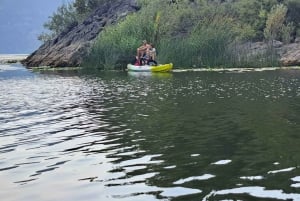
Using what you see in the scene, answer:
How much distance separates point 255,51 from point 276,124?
46.7 metres

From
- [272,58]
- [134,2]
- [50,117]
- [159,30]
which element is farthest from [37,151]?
[134,2]

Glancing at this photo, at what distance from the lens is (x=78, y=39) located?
8981 cm

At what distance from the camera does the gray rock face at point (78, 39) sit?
81.3 metres

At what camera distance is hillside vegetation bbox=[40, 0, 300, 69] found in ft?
197

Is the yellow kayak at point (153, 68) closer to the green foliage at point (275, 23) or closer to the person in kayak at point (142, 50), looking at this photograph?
the person in kayak at point (142, 50)

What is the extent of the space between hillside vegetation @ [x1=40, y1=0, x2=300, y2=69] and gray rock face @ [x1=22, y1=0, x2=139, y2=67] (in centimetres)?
708

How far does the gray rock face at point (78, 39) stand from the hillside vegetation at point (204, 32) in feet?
23.2

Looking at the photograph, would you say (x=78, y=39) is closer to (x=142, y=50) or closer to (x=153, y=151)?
(x=142, y=50)

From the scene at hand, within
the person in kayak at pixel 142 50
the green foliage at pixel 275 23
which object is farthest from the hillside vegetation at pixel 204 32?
the person in kayak at pixel 142 50

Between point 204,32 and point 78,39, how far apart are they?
33.8 meters

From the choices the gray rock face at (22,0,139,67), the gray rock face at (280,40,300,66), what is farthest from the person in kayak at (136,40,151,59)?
the gray rock face at (280,40,300,66)

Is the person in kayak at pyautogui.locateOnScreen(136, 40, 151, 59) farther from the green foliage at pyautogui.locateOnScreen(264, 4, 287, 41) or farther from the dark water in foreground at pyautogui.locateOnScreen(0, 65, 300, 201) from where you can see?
the dark water in foreground at pyautogui.locateOnScreen(0, 65, 300, 201)

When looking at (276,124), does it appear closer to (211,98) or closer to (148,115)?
(148,115)

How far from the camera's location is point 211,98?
27438 mm
